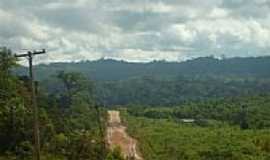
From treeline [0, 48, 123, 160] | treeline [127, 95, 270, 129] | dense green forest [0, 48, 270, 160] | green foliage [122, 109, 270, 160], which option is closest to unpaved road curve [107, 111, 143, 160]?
green foliage [122, 109, 270, 160]

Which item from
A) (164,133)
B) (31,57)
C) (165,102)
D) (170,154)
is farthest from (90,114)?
(165,102)

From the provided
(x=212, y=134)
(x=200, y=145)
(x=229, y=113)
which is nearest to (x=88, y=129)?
(x=200, y=145)

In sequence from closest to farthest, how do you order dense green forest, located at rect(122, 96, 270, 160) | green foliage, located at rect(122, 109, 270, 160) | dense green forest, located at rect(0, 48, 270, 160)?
dense green forest, located at rect(0, 48, 270, 160) < green foliage, located at rect(122, 109, 270, 160) < dense green forest, located at rect(122, 96, 270, 160)

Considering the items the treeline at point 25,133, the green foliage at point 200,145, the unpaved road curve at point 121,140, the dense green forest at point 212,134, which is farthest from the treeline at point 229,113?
the treeline at point 25,133

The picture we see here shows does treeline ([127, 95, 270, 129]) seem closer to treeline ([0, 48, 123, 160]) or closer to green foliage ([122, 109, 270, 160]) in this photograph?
green foliage ([122, 109, 270, 160])

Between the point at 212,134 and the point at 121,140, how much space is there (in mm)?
13893

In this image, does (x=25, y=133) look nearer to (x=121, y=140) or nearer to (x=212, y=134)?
(x=121, y=140)

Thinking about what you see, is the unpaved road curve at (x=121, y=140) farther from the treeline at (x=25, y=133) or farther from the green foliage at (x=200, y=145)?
the treeline at (x=25, y=133)

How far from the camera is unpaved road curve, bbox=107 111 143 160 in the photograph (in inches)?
2434

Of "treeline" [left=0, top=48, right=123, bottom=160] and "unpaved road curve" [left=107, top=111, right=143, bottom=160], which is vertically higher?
"treeline" [left=0, top=48, right=123, bottom=160]

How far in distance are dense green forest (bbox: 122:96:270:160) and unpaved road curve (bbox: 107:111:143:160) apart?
111cm

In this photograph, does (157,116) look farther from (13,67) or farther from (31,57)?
(31,57)

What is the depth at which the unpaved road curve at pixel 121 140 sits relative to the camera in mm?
61825

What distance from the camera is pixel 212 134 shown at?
81.7 metres
